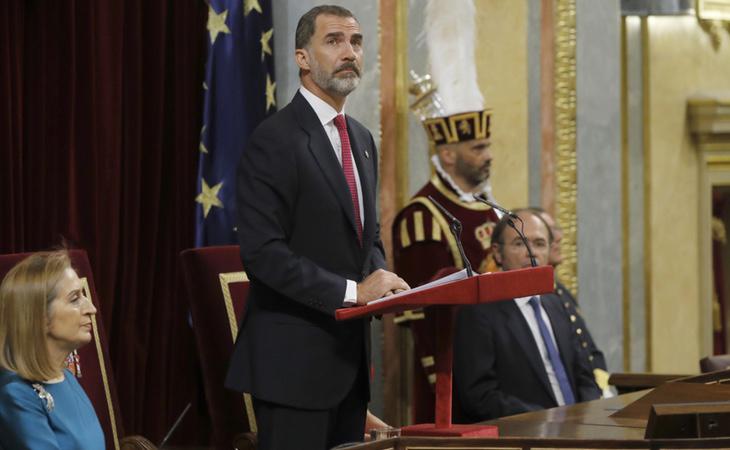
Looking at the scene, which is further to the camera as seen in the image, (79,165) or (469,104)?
(469,104)

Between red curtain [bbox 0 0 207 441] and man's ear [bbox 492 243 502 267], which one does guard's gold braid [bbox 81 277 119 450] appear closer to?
red curtain [bbox 0 0 207 441]

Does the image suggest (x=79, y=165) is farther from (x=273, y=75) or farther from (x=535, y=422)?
(x=535, y=422)

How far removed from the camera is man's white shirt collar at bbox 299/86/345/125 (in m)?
3.10

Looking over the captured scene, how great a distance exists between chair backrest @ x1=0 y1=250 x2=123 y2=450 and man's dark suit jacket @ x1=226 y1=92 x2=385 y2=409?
0.56 metres

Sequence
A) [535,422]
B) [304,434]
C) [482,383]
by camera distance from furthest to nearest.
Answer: [482,383]
[535,422]
[304,434]

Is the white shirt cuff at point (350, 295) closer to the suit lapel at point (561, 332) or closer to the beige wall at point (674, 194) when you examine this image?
the suit lapel at point (561, 332)

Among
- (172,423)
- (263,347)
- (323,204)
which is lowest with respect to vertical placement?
(172,423)

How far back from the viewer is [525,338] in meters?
4.39

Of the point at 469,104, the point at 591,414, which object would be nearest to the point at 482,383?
the point at 591,414

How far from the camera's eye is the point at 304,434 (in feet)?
9.77

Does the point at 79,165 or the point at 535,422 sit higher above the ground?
the point at 79,165

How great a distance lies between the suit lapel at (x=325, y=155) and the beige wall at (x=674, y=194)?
356 centimetres

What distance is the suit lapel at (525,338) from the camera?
434 cm

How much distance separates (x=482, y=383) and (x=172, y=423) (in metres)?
1.12
